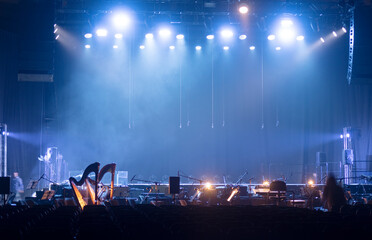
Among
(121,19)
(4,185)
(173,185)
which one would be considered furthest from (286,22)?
Answer: (4,185)

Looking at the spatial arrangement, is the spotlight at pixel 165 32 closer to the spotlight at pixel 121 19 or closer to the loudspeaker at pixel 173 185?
the spotlight at pixel 121 19

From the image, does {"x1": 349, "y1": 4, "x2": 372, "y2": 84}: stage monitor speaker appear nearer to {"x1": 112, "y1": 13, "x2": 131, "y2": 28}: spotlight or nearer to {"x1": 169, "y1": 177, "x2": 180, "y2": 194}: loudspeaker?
{"x1": 169, "y1": 177, "x2": 180, "y2": 194}: loudspeaker

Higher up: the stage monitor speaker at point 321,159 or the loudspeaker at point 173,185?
the stage monitor speaker at point 321,159

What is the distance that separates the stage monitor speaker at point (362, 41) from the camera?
48.2 ft

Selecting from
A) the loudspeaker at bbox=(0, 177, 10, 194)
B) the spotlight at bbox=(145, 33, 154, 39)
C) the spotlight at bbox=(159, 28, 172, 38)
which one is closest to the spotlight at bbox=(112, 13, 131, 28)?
the spotlight at bbox=(145, 33, 154, 39)

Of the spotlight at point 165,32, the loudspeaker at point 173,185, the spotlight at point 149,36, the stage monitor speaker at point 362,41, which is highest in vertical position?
the spotlight at point 165,32

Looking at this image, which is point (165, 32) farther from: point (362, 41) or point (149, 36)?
point (362, 41)

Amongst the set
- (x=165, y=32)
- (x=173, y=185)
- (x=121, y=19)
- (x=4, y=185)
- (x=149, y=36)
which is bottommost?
(x=173, y=185)

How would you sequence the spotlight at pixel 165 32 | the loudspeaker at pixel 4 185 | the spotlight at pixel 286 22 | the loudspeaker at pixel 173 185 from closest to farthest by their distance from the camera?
1. the loudspeaker at pixel 4 185
2. the loudspeaker at pixel 173 185
3. the spotlight at pixel 286 22
4. the spotlight at pixel 165 32

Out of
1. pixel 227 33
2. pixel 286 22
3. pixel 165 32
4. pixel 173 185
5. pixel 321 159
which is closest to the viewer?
pixel 173 185

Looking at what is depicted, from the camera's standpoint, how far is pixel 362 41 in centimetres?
1461

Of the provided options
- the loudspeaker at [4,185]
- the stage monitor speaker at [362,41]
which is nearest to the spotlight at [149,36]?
the stage monitor speaker at [362,41]

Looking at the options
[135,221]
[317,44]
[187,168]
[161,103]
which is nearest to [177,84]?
[161,103]

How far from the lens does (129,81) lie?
2216 centimetres
